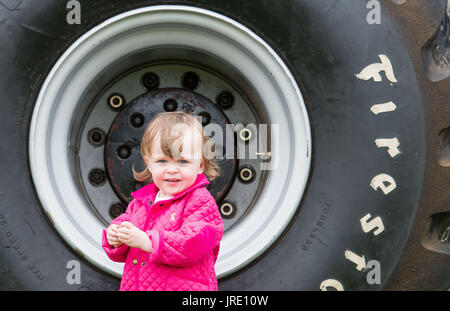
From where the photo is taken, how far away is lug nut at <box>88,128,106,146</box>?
163cm

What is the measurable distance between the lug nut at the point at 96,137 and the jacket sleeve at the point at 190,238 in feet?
1.67

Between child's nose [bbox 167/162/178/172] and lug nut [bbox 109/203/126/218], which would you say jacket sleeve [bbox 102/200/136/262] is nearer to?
child's nose [bbox 167/162/178/172]

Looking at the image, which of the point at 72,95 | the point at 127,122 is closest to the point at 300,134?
the point at 127,122

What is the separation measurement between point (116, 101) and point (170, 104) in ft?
0.54

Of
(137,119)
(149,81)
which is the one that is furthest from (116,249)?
(149,81)

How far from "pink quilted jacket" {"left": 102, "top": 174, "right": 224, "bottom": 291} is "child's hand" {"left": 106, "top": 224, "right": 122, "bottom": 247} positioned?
0.16 feet

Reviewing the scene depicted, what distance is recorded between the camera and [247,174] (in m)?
1.63

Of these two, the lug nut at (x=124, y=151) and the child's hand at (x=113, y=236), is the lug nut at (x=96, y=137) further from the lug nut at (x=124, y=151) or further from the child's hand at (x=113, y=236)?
the child's hand at (x=113, y=236)

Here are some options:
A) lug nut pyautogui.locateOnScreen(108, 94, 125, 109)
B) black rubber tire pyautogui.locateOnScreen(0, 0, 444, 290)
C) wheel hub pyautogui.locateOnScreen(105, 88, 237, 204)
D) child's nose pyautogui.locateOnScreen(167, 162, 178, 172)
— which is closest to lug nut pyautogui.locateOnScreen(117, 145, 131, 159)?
wheel hub pyautogui.locateOnScreen(105, 88, 237, 204)

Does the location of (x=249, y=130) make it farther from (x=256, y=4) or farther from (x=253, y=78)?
(x=256, y=4)

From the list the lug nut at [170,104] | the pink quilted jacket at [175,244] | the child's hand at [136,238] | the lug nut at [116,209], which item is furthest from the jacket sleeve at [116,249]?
the lug nut at [170,104]

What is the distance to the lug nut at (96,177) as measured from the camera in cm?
162

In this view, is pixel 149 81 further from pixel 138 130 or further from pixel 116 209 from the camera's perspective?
pixel 116 209

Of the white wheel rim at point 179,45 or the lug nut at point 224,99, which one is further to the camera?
the lug nut at point 224,99
